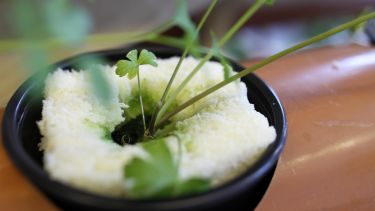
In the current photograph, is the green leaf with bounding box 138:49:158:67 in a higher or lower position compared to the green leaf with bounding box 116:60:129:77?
lower

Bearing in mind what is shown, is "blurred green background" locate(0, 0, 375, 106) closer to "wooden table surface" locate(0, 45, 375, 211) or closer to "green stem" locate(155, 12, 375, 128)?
"wooden table surface" locate(0, 45, 375, 211)

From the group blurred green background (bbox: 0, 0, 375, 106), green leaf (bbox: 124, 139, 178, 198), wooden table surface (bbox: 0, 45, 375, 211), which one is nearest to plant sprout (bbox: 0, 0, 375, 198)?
green leaf (bbox: 124, 139, 178, 198)

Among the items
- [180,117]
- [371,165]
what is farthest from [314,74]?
[180,117]

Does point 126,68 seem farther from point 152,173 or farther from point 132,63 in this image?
point 152,173

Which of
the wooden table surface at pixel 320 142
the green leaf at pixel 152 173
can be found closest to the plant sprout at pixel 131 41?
the green leaf at pixel 152 173

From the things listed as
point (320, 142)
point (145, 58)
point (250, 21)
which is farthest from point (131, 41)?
point (250, 21)

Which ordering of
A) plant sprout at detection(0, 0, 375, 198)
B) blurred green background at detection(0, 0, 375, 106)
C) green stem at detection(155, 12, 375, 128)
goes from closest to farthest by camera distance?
plant sprout at detection(0, 0, 375, 198), green stem at detection(155, 12, 375, 128), blurred green background at detection(0, 0, 375, 106)

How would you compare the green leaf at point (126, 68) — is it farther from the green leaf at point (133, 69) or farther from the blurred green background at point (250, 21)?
the blurred green background at point (250, 21)

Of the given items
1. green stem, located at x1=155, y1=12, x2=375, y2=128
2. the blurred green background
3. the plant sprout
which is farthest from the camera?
the blurred green background
